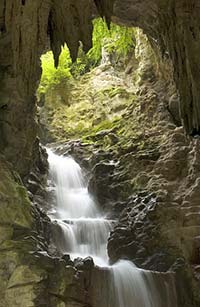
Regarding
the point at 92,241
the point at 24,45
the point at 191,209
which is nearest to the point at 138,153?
the point at 191,209

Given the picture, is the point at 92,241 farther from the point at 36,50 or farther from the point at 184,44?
the point at 184,44

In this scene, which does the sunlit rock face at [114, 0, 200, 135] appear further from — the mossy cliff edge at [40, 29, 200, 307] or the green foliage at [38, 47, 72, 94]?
the green foliage at [38, 47, 72, 94]

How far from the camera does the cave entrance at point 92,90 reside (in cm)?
1636

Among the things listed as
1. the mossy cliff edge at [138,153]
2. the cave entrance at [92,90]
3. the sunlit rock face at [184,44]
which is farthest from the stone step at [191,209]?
the cave entrance at [92,90]

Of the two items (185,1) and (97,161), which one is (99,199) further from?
(185,1)

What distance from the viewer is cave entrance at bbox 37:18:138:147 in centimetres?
1636

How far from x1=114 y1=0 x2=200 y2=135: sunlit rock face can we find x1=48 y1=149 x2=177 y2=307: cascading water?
3.29 m

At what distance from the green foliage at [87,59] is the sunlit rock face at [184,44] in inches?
203

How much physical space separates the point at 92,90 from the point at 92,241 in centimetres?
860

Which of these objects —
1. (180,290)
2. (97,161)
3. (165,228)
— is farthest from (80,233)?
(97,161)

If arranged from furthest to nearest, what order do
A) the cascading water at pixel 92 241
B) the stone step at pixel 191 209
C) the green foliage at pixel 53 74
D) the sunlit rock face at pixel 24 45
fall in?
the green foliage at pixel 53 74, the stone step at pixel 191 209, the sunlit rock face at pixel 24 45, the cascading water at pixel 92 241

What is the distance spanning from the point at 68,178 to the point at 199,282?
6.10 metres

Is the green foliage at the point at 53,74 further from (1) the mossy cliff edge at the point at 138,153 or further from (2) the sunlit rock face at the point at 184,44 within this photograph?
(2) the sunlit rock face at the point at 184,44

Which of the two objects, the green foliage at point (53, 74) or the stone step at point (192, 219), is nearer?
the stone step at point (192, 219)
